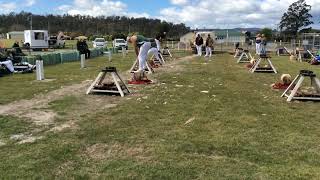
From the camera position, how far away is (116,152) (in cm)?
745

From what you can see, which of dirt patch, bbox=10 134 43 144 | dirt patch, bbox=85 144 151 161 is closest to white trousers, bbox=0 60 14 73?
dirt patch, bbox=10 134 43 144

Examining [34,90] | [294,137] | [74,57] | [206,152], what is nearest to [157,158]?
[206,152]

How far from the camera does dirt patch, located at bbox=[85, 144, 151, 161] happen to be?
7197mm

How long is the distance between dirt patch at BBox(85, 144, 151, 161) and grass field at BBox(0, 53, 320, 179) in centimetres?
2

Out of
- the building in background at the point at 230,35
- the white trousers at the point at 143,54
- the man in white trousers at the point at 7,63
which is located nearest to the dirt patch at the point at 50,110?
the white trousers at the point at 143,54

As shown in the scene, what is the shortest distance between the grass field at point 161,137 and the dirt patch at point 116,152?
0.02 meters

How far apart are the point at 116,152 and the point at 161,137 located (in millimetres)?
1219

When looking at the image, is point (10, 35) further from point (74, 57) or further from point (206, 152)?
point (206, 152)

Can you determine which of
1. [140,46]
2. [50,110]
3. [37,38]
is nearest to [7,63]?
[140,46]

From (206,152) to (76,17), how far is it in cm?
15903

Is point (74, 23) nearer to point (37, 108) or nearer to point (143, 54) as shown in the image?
point (143, 54)

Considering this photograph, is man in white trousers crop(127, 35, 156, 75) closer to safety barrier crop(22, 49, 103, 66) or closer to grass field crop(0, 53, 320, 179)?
grass field crop(0, 53, 320, 179)

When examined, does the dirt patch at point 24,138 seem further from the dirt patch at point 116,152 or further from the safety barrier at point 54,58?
the safety barrier at point 54,58

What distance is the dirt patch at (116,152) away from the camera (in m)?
7.20
